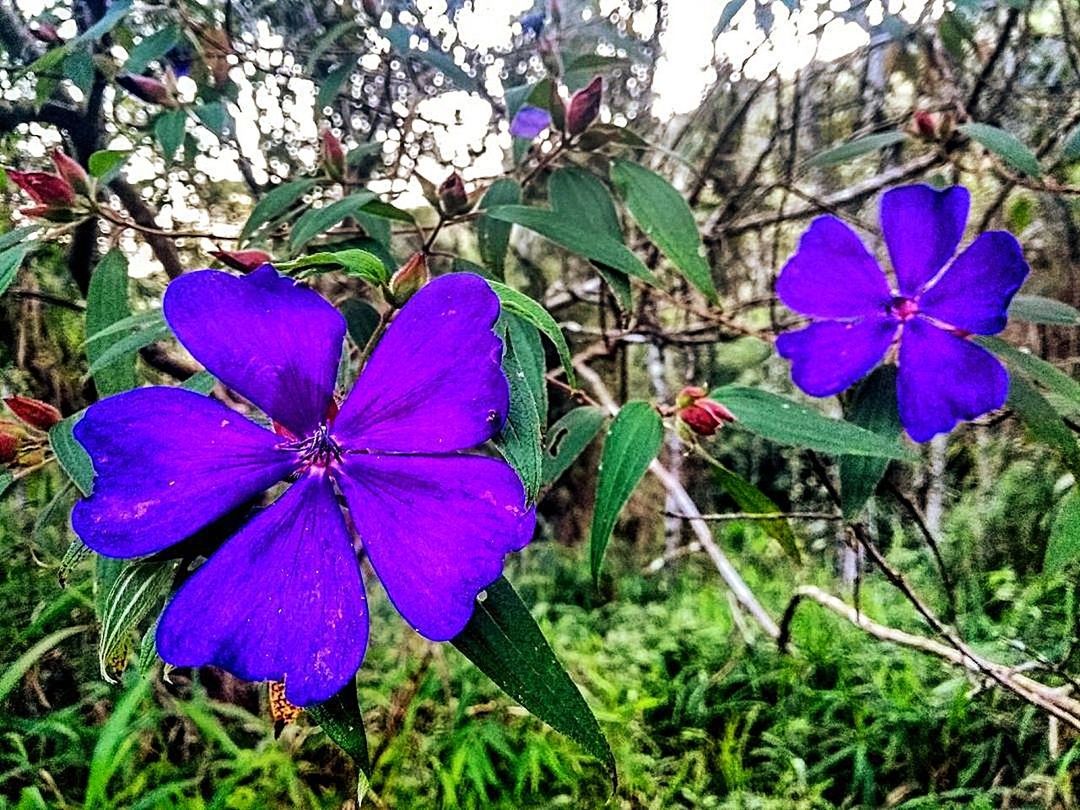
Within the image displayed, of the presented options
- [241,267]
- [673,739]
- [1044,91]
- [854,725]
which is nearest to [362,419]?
[241,267]

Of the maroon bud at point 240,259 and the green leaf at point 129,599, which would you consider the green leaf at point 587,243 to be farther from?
the green leaf at point 129,599

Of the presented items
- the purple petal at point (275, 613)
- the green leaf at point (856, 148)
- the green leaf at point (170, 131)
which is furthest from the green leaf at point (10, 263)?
the green leaf at point (856, 148)

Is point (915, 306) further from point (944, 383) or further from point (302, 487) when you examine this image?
point (302, 487)

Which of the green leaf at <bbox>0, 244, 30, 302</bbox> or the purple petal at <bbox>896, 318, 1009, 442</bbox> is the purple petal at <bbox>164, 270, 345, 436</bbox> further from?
the purple petal at <bbox>896, 318, 1009, 442</bbox>

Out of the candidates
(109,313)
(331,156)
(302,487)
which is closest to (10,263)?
(109,313)

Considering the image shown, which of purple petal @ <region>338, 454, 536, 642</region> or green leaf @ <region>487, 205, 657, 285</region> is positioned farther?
green leaf @ <region>487, 205, 657, 285</region>

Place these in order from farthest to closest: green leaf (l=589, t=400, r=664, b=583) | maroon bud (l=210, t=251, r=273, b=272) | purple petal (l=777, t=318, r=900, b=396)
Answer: purple petal (l=777, t=318, r=900, b=396) → green leaf (l=589, t=400, r=664, b=583) → maroon bud (l=210, t=251, r=273, b=272)

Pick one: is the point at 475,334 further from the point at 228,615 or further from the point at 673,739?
the point at 673,739

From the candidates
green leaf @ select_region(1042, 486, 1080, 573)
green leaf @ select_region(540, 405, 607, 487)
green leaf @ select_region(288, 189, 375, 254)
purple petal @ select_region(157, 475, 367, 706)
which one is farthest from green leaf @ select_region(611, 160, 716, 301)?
purple petal @ select_region(157, 475, 367, 706)
